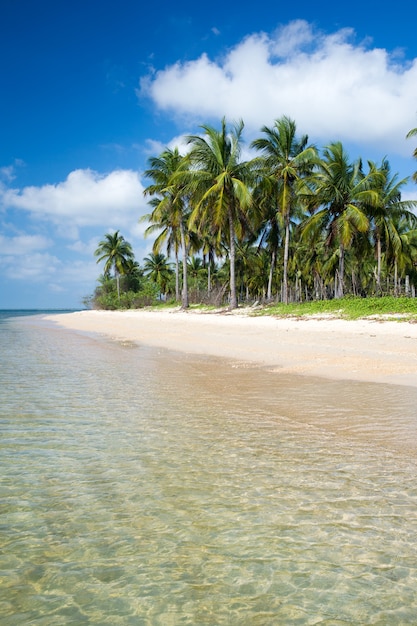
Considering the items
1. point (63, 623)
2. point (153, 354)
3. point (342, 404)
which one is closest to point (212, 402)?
point (342, 404)

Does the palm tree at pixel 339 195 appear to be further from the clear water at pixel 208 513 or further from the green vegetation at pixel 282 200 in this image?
the clear water at pixel 208 513

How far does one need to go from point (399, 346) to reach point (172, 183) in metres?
23.3

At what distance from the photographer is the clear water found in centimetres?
179

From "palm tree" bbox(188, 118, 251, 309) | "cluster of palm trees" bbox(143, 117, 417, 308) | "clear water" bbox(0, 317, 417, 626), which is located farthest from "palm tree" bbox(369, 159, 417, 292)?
"clear water" bbox(0, 317, 417, 626)

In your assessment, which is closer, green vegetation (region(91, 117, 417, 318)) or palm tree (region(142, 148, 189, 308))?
green vegetation (region(91, 117, 417, 318))

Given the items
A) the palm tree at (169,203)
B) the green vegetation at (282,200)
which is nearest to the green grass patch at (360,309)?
the green vegetation at (282,200)

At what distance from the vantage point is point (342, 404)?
5.28m

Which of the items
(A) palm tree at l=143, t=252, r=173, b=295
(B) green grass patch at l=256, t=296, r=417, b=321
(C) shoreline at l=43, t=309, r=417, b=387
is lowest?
(C) shoreline at l=43, t=309, r=417, b=387

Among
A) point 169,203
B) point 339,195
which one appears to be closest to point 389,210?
point 339,195

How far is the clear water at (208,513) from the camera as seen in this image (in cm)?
179

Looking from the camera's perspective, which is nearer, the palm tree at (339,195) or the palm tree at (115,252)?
the palm tree at (339,195)

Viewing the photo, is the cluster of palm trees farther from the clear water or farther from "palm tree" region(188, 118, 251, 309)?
the clear water

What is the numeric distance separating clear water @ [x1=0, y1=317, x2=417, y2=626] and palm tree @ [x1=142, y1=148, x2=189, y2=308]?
82.2 feet

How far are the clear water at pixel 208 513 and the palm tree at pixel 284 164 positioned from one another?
23.2m
